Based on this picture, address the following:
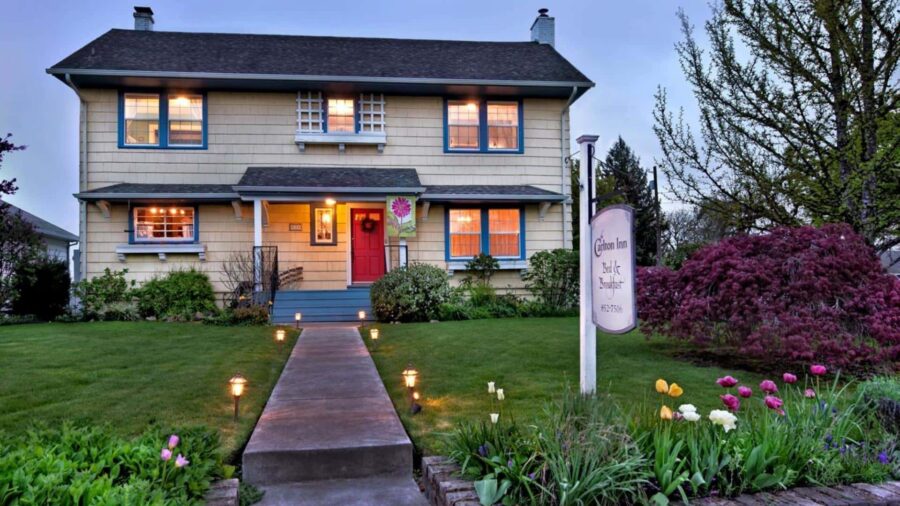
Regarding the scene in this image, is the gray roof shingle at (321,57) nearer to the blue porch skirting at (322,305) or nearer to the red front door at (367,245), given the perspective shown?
the red front door at (367,245)

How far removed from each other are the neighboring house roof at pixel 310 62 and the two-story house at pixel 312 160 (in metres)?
0.07

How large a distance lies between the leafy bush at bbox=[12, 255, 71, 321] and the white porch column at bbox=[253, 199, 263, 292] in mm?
5018

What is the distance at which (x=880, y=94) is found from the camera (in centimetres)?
687

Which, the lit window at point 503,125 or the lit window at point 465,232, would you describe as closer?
the lit window at point 465,232

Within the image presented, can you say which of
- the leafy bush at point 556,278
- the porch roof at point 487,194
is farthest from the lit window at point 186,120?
the leafy bush at point 556,278

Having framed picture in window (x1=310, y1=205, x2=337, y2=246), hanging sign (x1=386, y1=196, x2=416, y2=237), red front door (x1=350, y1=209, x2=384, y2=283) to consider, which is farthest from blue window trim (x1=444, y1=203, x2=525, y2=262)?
framed picture in window (x1=310, y1=205, x2=337, y2=246)

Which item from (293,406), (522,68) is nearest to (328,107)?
(522,68)

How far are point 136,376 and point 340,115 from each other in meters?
9.80

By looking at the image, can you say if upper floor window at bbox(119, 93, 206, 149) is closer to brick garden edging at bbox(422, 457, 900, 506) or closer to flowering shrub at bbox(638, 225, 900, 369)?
flowering shrub at bbox(638, 225, 900, 369)

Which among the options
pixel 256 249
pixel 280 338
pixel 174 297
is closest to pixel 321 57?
pixel 256 249

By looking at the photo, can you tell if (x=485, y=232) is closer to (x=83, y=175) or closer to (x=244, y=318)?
(x=244, y=318)

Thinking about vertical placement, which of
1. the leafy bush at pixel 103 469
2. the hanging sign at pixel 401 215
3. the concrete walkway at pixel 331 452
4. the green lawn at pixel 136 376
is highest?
the hanging sign at pixel 401 215

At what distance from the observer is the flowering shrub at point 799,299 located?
18.7 feet

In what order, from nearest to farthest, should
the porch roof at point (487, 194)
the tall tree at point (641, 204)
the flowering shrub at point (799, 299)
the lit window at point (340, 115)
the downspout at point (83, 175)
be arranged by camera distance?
1. the flowering shrub at point (799, 299)
2. the downspout at point (83, 175)
3. the porch roof at point (487, 194)
4. the lit window at point (340, 115)
5. the tall tree at point (641, 204)
